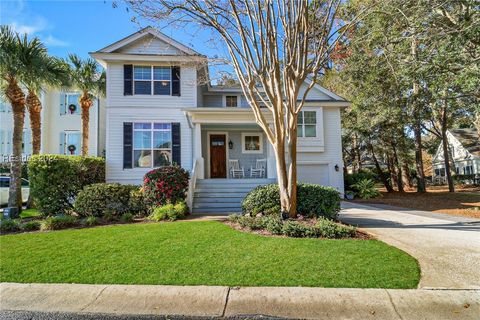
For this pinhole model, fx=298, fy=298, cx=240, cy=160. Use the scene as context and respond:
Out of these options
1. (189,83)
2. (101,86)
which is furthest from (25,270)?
(101,86)

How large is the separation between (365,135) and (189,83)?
12.0 m

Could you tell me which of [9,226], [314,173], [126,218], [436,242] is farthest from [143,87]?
[436,242]

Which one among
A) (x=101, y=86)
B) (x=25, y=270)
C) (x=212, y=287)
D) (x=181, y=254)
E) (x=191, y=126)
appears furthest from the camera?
(x=101, y=86)

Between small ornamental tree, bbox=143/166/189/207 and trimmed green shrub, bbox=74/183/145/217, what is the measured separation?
1.75 ft

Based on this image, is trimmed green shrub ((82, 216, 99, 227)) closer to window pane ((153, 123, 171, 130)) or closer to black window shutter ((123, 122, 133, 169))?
black window shutter ((123, 122, 133, 169))

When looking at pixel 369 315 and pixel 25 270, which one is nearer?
pixel 369 315

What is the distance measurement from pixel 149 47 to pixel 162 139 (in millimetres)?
4414

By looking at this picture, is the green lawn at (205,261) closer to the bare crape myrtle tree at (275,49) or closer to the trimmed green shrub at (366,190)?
the bare crape myrtle tree at (275,49)

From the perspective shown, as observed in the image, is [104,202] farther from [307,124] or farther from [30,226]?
[307,124]

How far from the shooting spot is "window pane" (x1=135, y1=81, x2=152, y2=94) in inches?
548

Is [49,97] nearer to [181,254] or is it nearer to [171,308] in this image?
[181,254]

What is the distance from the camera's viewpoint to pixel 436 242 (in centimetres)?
604

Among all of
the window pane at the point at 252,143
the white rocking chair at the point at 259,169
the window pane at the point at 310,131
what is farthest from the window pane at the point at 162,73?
the window pane at the point at 310,131

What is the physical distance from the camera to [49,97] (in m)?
A: 21.4
